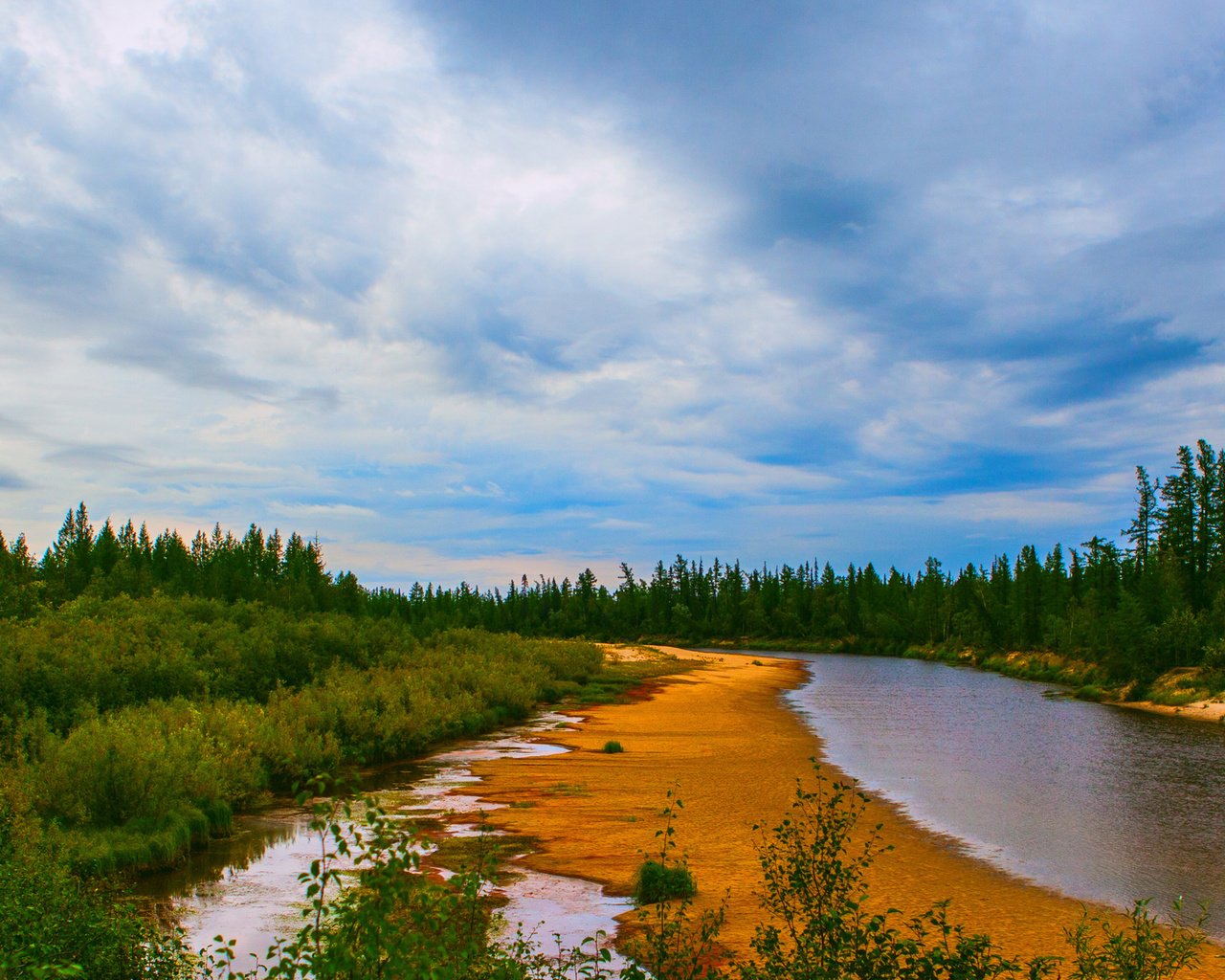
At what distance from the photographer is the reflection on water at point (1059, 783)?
16328 millimetres

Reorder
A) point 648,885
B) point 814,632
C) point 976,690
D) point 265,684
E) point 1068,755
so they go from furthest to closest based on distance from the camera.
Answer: point 814,632, point 976,690, point 265,684, point 1068,755, point 648,885

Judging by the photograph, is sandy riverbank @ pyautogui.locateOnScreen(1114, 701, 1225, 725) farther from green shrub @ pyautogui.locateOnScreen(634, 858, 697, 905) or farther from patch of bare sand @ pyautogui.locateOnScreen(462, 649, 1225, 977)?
green shrub @ pyautogui.locateOnScreen(634, 858, 697, 905)

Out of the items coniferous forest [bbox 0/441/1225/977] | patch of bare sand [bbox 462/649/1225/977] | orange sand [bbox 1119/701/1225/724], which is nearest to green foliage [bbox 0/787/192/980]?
coniferous forest [bbox 0/441/1225/977]

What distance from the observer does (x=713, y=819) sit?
19406 mm

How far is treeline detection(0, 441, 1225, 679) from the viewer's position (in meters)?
57.1

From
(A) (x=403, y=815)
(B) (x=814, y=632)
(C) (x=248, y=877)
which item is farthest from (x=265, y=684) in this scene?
(B) (x=814, y=632)

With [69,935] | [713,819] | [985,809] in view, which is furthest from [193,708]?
[985,809]

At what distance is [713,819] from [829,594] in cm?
13462

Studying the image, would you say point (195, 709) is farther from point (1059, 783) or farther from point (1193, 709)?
point (1193, 709)

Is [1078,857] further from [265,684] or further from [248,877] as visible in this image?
[265,684]

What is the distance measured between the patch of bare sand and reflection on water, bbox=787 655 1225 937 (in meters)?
1.30

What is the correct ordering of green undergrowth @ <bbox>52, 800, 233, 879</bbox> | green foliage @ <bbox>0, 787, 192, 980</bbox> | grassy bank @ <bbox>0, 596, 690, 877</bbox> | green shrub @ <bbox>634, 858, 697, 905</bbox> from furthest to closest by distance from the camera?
grassy bank @ <bbox>0, 596, 690, 877</bbox> → green undergrowth @ <bbox>52, 800, 233, 879</bbox> → green shrub @ <bbox>634, 858, 697, 905</bbox> → green foliage @ <bbox>0, 787, 192, 980</bbox>

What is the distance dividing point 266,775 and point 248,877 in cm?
705

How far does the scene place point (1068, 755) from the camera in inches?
1195
